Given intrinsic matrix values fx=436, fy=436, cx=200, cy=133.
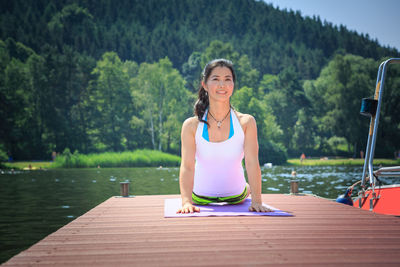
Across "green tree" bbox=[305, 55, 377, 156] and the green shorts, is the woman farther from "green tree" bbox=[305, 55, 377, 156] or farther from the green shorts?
"green tree" bbox=[305, 55, 377, 156]

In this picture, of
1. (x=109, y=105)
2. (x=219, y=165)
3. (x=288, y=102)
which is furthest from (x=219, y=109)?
(x=288, y=102)

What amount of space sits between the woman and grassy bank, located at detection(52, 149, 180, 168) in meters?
39.9

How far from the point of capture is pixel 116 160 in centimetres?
4447

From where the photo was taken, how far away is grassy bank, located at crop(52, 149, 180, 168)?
141 feet

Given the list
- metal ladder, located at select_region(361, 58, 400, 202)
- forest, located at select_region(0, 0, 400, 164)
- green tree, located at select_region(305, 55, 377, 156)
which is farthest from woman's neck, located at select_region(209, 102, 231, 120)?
green tree, located at select_region(305, 55, 377, 156)

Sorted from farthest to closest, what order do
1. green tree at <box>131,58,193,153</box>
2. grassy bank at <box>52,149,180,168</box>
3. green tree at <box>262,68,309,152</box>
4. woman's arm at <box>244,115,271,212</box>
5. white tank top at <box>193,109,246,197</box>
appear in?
1. green tree at <box>262,68,309,152</box>
2. green tree at <box>131,58,193,153</box>
3. grassy bank at <box>52,149,180,168</box>
4. white tank top at <box>193,109,246,197</box>
5. woman's arm at <box>244,115,271,212</box>

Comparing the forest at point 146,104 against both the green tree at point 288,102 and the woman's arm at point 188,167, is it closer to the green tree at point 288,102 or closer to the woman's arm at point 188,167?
the green tree at point 288,102

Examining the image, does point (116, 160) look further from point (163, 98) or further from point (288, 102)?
point (288, 102)

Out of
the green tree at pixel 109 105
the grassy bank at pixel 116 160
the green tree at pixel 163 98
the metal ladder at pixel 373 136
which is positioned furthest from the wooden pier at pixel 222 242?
the green tree at pixel 109 105

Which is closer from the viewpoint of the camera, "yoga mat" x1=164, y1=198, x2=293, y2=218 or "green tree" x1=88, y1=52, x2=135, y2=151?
"yoga mat" x1=164, y1=198, x2=293, y2=218

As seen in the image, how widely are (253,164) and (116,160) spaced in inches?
1611

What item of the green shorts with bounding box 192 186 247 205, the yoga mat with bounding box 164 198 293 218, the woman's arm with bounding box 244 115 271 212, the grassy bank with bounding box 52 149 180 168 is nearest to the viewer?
the yoga mat with bounding box 164 198 293 218

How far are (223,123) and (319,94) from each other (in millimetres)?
70919

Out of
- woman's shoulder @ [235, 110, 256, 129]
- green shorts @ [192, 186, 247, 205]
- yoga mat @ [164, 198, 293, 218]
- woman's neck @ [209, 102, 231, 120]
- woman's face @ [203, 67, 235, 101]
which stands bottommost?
yoga mat @ [164, 198, 293, 218]
